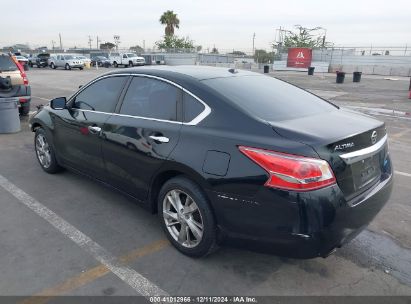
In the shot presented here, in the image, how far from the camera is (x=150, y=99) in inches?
141

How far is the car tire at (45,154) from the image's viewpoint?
16.9ft

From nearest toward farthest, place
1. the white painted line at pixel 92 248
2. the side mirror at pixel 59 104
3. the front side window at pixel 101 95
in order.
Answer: the white painted line at pixel 92 248, the front side window at pixel 101 95, the side mirror at pixel 59 104

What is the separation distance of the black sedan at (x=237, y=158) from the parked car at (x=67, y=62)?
38.1m

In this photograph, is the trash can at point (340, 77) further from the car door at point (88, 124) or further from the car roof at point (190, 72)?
the car door at point (88, 124)

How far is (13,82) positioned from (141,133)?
6.99m

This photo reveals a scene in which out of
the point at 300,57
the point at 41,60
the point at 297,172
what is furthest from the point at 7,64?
the point at 41,60

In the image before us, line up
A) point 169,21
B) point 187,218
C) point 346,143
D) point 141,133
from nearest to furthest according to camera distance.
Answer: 1. point 346,143
2. point 187,218
3. point 141,133
4. point 169,21

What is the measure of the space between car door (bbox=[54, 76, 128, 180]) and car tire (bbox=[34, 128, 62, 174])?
0.39 metres

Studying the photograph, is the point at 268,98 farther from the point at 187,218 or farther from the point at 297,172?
the point at 187,218

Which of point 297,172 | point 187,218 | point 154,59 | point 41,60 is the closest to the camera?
point 297,172

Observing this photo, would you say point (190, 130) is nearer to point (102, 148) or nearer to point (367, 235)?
point (102, 148)

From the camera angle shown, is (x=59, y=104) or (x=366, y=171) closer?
(x=366, y=171)

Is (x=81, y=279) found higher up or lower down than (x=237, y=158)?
lower down

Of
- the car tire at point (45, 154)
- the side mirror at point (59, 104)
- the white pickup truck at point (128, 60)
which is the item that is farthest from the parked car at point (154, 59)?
the side mirror at point (59, 104)
